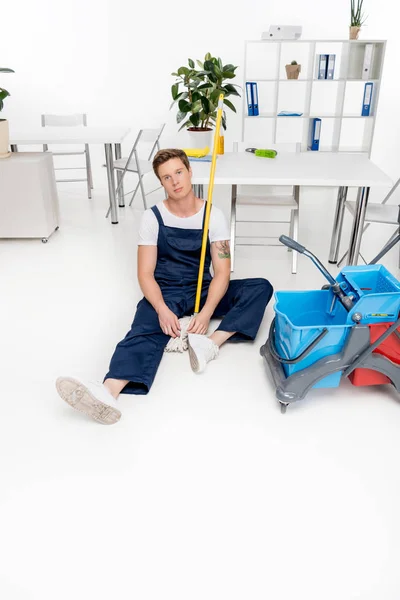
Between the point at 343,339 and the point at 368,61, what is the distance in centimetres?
372

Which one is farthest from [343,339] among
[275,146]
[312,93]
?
[312,93]

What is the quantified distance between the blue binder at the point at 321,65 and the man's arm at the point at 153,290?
322cm

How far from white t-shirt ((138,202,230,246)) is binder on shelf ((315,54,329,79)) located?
119 inches

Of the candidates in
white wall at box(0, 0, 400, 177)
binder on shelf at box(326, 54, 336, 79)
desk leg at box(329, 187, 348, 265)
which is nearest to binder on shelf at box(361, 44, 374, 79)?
binder on shelf at box(326, 54, 336, 79)

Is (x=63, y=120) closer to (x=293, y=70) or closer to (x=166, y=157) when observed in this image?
(x=293, y=70)

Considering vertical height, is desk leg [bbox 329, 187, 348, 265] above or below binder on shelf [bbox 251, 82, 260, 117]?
below

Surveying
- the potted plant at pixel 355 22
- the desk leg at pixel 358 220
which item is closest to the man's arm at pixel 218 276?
the desk leg at pixel 358 220

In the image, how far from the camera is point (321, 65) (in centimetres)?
449

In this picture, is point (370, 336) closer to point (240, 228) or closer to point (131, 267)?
point (131, 267)

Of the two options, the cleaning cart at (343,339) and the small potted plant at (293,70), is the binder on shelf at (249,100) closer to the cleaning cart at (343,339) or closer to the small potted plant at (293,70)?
the small potted plant at (293,70)

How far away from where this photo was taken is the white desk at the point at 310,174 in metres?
2.49

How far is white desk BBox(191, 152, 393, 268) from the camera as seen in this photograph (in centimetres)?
249

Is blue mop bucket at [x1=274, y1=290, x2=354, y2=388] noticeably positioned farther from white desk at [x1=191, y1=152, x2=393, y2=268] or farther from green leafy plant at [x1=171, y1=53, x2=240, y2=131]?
green leafy plant at [x1=171, y1=53, x2=240, y2=131]

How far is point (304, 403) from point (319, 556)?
64 centimetres
